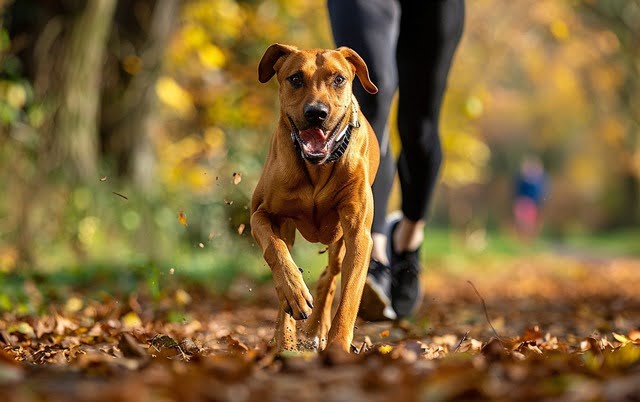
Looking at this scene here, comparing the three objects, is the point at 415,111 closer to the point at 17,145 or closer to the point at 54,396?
the point at 54,396

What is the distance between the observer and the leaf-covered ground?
1.81 metres

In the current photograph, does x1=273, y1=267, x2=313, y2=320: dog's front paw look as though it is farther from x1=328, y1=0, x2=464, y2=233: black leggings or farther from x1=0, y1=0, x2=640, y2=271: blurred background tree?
x1=328, y1=0, x2=464, y2=233: black leggings

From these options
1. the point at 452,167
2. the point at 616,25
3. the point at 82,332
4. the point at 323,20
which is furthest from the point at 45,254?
the point at 616,25

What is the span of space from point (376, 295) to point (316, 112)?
122 cm

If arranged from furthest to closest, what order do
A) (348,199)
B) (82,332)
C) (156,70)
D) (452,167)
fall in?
(452,167) < (156,70) < (82,332) < (348,199)

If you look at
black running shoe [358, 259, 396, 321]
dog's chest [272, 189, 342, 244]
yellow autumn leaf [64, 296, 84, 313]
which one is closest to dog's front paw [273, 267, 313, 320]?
dog's chest [272, 189, 342, 244]

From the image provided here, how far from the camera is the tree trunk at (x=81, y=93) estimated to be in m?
7.80

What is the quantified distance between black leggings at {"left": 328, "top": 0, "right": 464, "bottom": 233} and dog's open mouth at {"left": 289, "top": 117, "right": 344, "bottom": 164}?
0.85m

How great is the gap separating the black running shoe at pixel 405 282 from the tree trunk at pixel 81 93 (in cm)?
419

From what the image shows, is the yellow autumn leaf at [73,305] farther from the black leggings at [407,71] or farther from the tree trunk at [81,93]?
the tree trunk at [81,93]

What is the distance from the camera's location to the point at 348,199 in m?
2.94

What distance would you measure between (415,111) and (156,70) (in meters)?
5.14

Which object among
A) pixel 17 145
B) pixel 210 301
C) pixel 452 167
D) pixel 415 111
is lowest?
pixel 452 167

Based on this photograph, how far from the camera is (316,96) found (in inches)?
113
